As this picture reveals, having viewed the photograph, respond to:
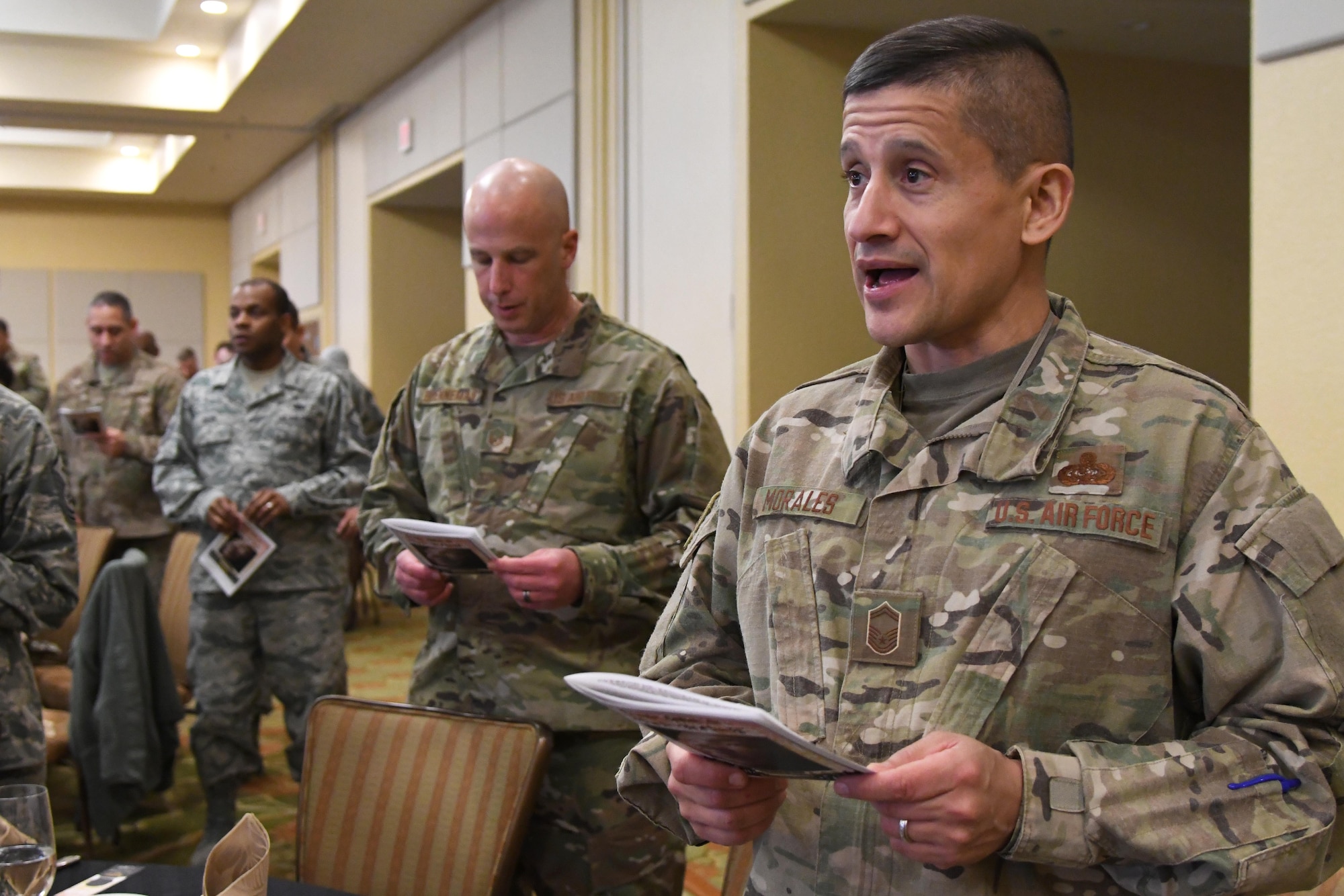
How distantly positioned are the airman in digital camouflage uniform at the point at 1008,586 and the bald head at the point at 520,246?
1227mm

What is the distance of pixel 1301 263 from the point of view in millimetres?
2301

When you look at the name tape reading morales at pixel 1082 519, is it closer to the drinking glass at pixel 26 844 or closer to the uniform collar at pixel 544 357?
the drinking glass at pixel 26 844

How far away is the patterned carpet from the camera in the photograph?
12.1ft

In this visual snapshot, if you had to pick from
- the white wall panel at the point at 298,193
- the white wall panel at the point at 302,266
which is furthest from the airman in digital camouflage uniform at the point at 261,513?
the white wall panel at the point at 298,193

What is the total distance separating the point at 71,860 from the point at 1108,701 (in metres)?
1.38

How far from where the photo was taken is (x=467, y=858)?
6.37 feet

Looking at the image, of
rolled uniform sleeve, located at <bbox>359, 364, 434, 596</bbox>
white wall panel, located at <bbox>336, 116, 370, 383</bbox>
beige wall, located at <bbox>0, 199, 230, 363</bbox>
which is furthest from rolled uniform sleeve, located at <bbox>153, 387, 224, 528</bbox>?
beige wall, located at <bbox>0, 199, 230, 363</bbox>

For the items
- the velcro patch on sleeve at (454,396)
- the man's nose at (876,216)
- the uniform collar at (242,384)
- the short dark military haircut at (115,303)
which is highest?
the short dark military haircut at (115,303)

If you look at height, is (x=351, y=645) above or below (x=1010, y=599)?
below

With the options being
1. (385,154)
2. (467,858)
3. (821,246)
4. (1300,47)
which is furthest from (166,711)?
(385,154)

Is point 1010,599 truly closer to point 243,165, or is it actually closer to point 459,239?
point 459,239

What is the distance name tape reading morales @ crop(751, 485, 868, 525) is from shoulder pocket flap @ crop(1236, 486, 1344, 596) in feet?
1.14

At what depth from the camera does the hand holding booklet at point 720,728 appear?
880 millimetres

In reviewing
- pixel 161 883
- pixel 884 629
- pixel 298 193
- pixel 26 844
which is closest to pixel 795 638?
pixel 884 629
